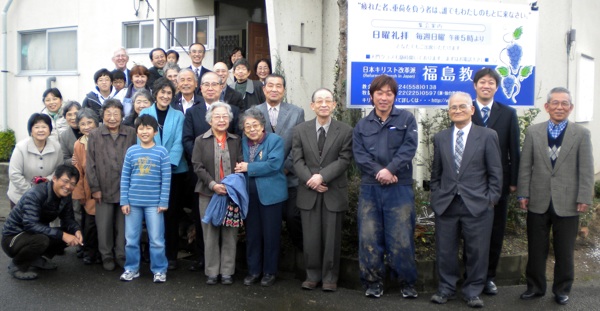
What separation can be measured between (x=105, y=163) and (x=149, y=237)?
3.04ft

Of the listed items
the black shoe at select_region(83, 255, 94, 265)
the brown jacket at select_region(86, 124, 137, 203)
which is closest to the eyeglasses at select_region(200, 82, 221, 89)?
the brown jacket at select_region(86, 124, 137, 203)

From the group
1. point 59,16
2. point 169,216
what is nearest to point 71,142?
→ point 169,216

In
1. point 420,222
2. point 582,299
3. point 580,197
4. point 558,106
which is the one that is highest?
point 558,106

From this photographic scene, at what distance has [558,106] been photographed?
17.5 ft

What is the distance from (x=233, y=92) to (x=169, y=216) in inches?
61.9

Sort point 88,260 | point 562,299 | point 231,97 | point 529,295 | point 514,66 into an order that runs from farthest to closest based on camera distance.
→ point 514,66 → point 231,97 → point 88,260 → point 529,295 → point 562,299

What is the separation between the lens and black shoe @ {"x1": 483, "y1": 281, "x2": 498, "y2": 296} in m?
5.62

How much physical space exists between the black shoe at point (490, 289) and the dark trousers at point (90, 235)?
4.15 m

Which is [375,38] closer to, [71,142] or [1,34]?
[71,142]

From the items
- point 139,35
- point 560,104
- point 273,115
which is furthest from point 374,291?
point 139,35

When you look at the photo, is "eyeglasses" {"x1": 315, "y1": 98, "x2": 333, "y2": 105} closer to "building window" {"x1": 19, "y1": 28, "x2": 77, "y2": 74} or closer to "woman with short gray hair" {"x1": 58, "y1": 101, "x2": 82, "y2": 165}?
"woman with short gray hair" {"x1": 58, "y1": 101, "x2": 82, "y2": 165}

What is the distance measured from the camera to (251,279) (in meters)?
5.95

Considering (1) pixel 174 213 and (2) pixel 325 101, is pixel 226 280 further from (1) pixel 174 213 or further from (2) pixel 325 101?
(2) pixel 325 101

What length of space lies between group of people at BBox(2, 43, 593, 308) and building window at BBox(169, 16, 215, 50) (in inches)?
166
